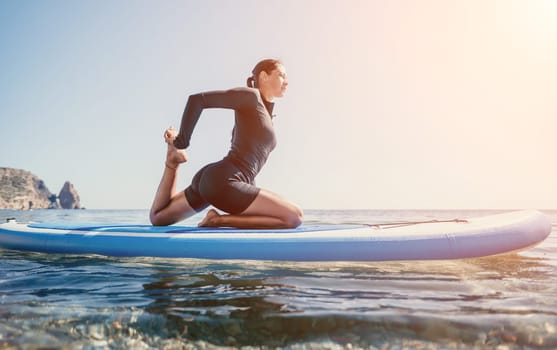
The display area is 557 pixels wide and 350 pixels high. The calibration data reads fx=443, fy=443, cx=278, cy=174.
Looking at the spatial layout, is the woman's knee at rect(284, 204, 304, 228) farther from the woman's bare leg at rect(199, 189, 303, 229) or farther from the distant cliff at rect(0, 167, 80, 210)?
the distant cliff at rect(0, 167, 80, 210)

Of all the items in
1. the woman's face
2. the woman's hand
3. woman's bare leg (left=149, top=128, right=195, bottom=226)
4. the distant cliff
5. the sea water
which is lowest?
the sea water

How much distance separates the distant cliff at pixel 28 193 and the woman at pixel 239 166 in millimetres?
110845

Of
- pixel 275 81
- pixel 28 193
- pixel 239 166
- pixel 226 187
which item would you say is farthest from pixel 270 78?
pixel 28 193

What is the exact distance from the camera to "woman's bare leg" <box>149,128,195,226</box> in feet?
13.8

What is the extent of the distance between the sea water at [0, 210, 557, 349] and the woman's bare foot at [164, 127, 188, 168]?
1.07m

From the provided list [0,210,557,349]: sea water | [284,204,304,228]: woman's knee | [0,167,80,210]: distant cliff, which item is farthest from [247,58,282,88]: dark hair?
[0,167,80,210]: distant cliff

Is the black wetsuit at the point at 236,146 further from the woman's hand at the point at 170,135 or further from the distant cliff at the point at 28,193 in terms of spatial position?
the distant cliff at the point at 28,193

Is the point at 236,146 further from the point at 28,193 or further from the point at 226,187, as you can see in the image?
the point at 28,193

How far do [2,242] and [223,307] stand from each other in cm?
373

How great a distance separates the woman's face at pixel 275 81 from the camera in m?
4.14

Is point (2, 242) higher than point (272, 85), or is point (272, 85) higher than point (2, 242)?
point (272, 85)

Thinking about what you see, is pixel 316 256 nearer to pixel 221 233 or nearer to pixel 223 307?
pixel 221 233

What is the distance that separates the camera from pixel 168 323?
1935 mm

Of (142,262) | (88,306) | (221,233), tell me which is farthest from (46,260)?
(88,306)
